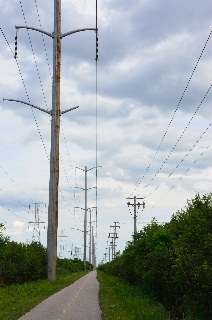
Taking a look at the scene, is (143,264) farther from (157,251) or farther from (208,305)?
(208,305)

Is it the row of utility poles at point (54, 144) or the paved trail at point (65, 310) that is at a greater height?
the row of utility poles at point (54, 144)

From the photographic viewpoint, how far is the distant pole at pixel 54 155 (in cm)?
3209

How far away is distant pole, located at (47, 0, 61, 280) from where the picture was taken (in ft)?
105

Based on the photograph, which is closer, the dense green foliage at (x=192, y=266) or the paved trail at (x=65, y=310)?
the paved trail at (x=65, y=310)

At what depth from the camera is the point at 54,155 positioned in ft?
107

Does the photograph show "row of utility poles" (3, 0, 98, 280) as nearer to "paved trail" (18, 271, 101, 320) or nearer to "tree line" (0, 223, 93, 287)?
"tree line" (0, 223, 93, 287)

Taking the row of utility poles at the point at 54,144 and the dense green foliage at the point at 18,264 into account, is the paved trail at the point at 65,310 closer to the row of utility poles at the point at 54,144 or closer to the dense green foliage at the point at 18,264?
the row of utility poles at the point at 54,144

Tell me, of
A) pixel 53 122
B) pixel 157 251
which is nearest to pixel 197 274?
pixel 157 251

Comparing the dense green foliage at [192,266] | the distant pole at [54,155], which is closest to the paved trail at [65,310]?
the dense green foliage at [192,266]

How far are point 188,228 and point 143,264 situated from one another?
30.7 ft

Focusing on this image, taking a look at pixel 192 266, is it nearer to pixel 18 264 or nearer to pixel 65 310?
pixel 65 310

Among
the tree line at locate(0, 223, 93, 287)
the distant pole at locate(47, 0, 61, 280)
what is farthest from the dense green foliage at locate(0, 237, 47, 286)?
the distant pole at locate(47, 0, 61, 280)

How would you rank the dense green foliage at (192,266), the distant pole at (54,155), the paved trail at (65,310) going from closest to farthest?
the paved trail at (65,310) → the dense green foliage at (192,266) → the distant pole at (54,155)

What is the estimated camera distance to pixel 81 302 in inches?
768
